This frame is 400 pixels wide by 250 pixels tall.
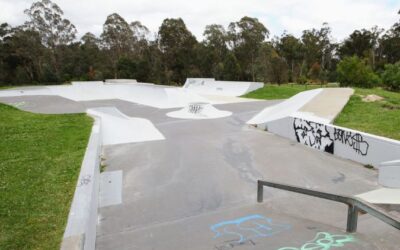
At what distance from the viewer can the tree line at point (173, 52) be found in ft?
122

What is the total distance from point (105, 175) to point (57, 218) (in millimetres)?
3162

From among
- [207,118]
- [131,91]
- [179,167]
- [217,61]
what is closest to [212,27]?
[217,61]

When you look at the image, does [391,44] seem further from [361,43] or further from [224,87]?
[224,87]

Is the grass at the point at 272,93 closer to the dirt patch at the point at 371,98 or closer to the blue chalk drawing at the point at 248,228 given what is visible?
the dirt patch at the point at 371,98

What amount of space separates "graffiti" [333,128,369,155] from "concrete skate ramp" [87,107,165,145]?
584cm

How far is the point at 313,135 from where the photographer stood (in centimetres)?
802

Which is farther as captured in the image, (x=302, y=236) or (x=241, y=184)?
(x=241, y=184)

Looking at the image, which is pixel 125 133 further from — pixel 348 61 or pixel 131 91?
pixel 348 61

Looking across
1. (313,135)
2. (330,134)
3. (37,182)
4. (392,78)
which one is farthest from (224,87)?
(37,182)

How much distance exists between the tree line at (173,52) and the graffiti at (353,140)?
27.9m

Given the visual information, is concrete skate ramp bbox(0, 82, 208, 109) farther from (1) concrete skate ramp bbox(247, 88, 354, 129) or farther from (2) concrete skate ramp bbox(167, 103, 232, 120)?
(1) concrete skate ramp bbox(247, 88, 354, 129)

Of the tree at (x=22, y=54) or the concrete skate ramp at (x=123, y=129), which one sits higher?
the tree at (x=22, y=54)

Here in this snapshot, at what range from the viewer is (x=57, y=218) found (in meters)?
3.35

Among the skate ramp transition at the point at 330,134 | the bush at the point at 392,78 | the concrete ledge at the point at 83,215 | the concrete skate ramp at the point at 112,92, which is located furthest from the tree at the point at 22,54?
the bush at the point at 392,78
